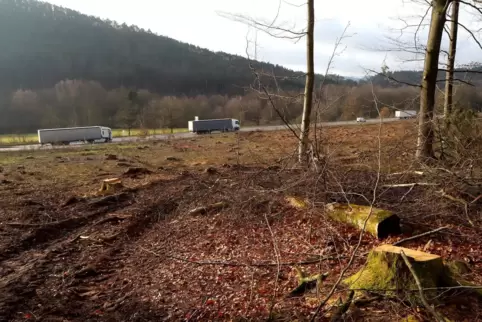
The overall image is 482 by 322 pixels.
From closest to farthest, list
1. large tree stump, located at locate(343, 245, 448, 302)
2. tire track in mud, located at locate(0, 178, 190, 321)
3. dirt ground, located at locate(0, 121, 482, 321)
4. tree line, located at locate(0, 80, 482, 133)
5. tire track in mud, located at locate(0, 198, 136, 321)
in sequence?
large tree stump, located at locate(343, 245, 448, 302) → dirt ground, located at locate(0, 121, 482, 321) → tire track in mud, located at locate(0, 178, 190, 321) → tire track in mud, located at locate(0, 198, 136, 321) → tree line, located at locate(0, 80, 482, 133)

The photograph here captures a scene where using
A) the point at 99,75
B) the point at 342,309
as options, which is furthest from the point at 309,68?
the point at 99,75

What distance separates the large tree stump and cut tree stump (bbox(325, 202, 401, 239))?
1.10 metres

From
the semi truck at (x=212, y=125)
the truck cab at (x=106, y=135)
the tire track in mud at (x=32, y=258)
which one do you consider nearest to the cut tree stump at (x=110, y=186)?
the tire track in mud at (x=32, y=258)

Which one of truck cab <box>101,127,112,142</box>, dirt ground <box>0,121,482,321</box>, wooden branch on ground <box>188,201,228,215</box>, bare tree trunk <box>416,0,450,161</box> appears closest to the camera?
dirt ground <box>0,121,482,321</box>

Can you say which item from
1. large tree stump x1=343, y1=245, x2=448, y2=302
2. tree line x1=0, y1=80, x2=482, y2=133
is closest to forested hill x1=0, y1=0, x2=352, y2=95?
tree line x1=0, y1=80, x2=482, y2=133

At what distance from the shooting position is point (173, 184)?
40.3ft

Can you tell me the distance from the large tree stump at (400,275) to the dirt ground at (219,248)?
0.16 metres

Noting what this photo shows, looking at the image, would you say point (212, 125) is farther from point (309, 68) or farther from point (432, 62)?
point (432, 62)

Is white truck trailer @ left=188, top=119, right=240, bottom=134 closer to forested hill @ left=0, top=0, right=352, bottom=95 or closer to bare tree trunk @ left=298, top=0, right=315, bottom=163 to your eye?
bare tree trunk @ left=298, top=0, right=315, bottom=163

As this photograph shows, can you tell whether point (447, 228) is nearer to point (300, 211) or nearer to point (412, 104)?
point (300, 211)

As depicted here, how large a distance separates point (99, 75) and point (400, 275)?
104 metres

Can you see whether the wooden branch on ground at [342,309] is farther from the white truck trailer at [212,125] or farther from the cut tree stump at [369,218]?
the white truck trailer at [212,125]

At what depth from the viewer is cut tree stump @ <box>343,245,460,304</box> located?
353cm

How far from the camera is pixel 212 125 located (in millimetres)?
49688
